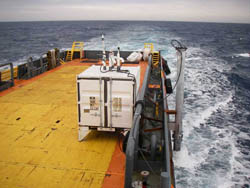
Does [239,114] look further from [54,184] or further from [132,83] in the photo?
[54,184]

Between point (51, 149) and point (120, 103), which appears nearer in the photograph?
point (120, 103)

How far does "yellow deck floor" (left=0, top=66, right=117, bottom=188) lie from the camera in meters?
5.18

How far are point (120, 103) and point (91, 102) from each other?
743mm

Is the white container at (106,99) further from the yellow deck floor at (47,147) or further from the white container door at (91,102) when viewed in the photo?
the yellow deck floor at (47,147)

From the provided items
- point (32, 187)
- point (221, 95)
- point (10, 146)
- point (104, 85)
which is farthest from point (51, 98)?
point (221, 95)

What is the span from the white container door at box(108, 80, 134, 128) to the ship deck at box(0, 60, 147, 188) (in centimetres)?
75

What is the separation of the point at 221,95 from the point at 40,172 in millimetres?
15740

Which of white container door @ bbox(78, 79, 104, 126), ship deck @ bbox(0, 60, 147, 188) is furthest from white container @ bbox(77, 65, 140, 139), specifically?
ship deck @ bbox(0, 60, 147, 188)

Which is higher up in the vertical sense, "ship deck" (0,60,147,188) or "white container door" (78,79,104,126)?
"white container door" (78,79,104,126)

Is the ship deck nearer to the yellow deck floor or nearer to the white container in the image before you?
the yellow deck floor

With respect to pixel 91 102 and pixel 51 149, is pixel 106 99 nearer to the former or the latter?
pixel 91 102

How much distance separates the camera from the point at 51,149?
6297 millimetres

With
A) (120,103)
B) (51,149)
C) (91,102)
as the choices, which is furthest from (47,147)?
(120,103)

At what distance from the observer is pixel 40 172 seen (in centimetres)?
536
